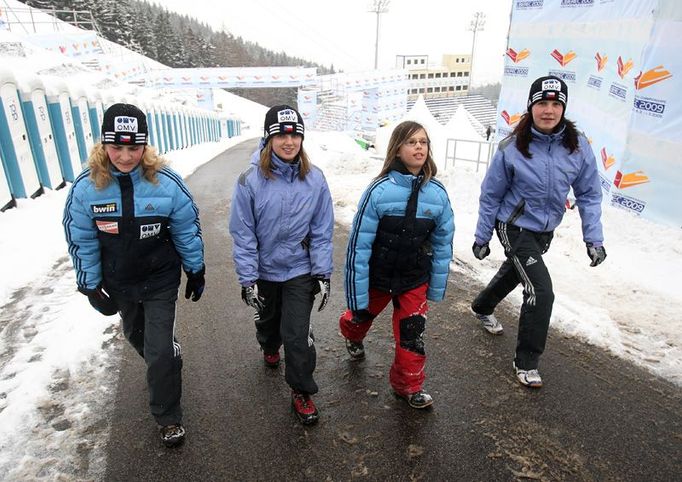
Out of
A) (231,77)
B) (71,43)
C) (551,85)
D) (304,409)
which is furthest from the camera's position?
(231,77)

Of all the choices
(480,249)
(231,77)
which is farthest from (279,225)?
(231,77)

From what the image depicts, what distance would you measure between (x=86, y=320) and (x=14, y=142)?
17.7 feet

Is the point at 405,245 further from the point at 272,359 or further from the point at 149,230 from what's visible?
the point at 149,230

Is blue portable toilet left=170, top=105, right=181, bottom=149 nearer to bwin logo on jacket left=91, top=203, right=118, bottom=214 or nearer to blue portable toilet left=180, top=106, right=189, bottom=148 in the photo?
blue portable toilet left=180, top=106, right=189, bottom=148

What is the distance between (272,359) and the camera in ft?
12.6

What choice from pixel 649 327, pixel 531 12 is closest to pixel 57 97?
pixel 531 12

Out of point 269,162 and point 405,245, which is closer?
point 269,162

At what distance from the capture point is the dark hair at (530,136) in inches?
144

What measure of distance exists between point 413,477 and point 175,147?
76.0 ft

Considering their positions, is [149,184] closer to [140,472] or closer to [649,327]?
[140,472]

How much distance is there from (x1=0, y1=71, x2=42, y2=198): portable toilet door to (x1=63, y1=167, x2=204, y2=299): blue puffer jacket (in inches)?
257

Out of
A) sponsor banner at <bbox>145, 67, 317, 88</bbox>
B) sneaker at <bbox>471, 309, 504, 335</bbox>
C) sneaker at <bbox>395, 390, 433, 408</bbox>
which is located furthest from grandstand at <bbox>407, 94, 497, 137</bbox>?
sneaker at <bbox>395, 390, 433, 408</bbox>

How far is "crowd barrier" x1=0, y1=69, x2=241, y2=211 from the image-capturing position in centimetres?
795

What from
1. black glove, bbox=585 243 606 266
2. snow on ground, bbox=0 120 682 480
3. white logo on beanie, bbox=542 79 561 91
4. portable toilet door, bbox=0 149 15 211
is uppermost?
white logo on beanie, bbox=542 79 561 91
